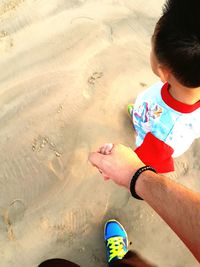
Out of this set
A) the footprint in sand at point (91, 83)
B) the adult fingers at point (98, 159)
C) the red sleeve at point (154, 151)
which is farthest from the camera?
the footprint in sand at point (91, 83)

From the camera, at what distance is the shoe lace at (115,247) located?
2.22 metres

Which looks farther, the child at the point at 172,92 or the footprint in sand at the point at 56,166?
the footprint in sand at the point at 56,166

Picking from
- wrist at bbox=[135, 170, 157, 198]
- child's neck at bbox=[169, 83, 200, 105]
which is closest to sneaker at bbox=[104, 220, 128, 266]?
wrist at bbox=[135, 170, 157, 198]

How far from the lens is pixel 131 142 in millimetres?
2463

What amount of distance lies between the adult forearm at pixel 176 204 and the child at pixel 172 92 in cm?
35

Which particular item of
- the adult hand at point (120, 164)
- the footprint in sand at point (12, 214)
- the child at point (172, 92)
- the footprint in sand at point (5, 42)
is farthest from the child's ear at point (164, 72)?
the footprint in sand at point (5, 42)

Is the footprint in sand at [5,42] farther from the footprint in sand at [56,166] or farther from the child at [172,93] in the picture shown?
the child at [172,93]

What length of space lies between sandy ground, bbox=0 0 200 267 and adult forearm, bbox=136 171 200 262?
34.5 inches

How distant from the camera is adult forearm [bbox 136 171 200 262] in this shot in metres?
1.28

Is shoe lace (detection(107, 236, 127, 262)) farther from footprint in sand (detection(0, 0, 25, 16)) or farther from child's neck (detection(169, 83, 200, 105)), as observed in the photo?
footprint in sand (detection(0, 0, 25, 16))

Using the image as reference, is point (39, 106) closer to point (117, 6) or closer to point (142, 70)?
point (142, 70)

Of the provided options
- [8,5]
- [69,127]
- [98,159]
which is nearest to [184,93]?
[98,159]

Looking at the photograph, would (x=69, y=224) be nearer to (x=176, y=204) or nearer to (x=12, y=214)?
(x=12, y=214)

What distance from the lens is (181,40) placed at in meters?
1.32
